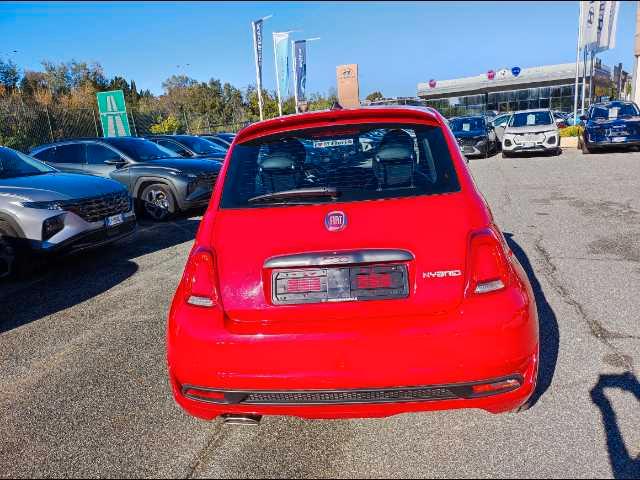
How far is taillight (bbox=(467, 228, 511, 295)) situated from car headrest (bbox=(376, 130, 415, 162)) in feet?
2.17

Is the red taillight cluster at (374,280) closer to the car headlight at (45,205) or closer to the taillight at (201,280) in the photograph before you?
the taillight at (201,280)

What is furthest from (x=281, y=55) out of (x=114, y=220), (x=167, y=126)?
(x=114, y=220)

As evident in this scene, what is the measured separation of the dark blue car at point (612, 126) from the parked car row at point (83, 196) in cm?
1275

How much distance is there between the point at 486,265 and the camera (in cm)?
222

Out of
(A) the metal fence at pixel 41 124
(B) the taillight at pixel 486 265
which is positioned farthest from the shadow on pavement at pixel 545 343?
(A) the metal fence at pixel 41 124

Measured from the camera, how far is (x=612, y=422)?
8.28ft

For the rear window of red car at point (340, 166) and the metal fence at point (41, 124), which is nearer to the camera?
the rear window of red car at point (340, 166)

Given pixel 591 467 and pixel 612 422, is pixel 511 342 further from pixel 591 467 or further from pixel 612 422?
pixel 612 422

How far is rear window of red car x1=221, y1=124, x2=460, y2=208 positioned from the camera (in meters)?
2.45

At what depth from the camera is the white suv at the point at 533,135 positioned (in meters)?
16.7

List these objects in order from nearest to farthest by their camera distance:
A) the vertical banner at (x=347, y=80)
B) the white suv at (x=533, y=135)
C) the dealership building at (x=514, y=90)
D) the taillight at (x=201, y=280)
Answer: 1. the taillight at (x=201, y=280)
2. the white suv at (x=533, y=135)
3. the vertical banner at (x=347, y=80)
4. the dealership building at (x=514, y=90)

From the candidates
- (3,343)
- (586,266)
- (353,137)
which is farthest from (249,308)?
(586,266)

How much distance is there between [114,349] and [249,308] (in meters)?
2.10

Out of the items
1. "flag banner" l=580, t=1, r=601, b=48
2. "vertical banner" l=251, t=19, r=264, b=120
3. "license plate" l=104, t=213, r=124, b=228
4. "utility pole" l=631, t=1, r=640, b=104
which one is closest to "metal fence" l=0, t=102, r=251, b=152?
"vertical banner" l=251, t=19, r=264, b=120
